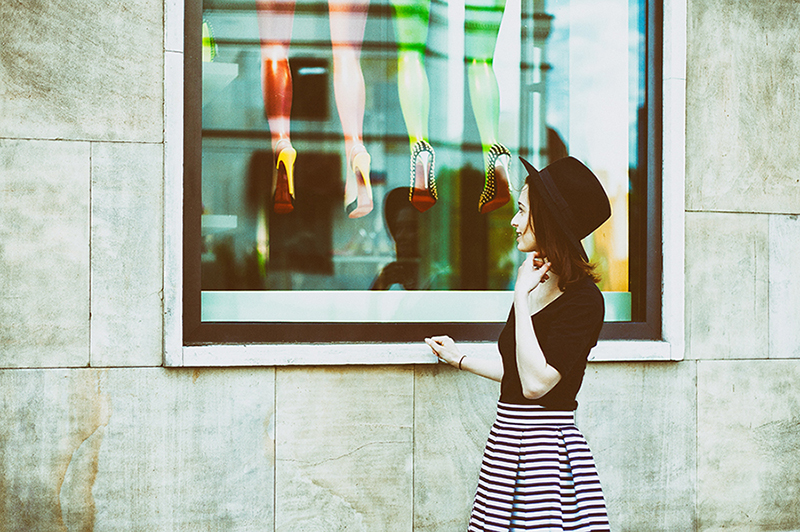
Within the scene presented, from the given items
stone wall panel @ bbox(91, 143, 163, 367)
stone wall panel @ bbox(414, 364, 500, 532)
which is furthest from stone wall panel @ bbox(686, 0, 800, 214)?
stone wall panel @ bbox(91, 143, 163, 367)

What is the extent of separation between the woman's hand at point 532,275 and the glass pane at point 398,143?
67.9 inches

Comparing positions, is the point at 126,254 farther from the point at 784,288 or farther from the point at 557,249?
the point at 784,288

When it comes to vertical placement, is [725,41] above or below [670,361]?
above

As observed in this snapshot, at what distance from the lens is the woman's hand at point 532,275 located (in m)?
2.62

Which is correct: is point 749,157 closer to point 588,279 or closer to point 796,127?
point 796,127

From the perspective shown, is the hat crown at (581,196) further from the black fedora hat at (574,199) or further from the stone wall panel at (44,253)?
the stone wall panel at (44,253)

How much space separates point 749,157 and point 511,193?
5.13 feet

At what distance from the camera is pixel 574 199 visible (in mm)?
2633

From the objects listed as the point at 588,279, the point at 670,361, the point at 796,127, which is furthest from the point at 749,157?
the point at 588,279

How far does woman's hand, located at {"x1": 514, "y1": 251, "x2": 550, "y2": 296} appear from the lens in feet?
8.59

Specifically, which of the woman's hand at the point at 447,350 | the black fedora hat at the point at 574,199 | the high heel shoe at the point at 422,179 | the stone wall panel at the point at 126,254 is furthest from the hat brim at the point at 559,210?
the stone wall panel at the point at 126,254

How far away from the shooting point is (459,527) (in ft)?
13.6

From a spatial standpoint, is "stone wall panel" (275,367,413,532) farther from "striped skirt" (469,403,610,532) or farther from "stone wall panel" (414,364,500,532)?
"striped skirt" (469,403,610,532)

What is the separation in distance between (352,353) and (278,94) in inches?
67.3
